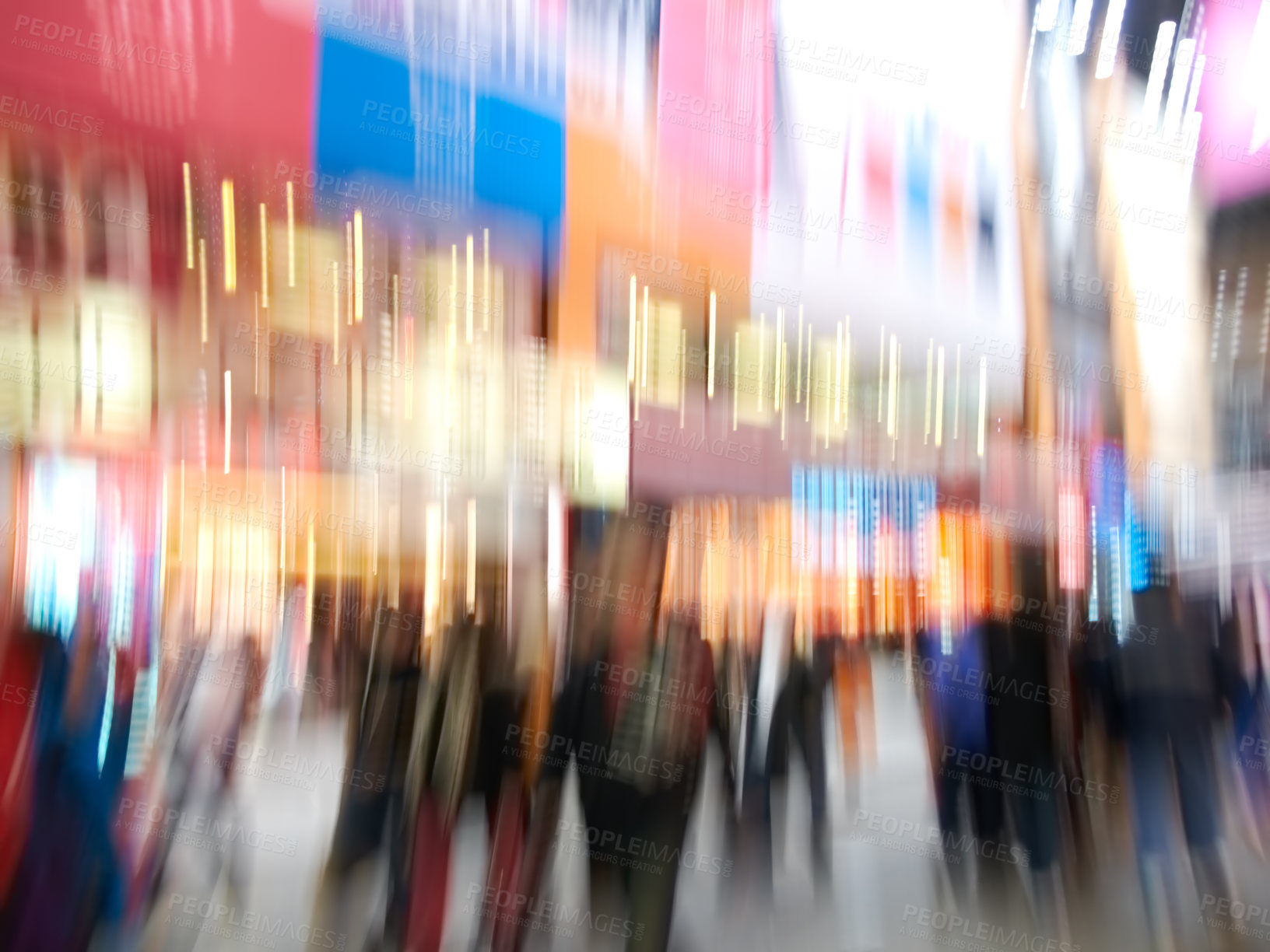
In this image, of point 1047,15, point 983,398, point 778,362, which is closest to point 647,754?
point 778,362

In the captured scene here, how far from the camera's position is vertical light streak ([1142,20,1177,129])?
3166mm

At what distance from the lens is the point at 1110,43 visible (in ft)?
10.5

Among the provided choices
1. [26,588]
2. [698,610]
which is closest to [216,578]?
[26,588]

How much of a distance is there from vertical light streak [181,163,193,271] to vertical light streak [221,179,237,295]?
8 centimetres

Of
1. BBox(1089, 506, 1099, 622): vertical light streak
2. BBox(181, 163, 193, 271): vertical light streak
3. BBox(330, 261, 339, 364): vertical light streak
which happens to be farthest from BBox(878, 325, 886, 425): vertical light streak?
BBox(181, 163, 193, 271): vertical light streak

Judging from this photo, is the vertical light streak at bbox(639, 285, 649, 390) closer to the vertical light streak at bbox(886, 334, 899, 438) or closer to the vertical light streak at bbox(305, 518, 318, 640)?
the vertical light streak at bbox(886, 334, 899, 438)

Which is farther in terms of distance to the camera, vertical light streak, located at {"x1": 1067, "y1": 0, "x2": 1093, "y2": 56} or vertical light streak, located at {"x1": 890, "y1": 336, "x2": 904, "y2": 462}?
vertical light streak, located at {"x1": 1067, "y1": 0, "x2": 1093, "y2": 56}

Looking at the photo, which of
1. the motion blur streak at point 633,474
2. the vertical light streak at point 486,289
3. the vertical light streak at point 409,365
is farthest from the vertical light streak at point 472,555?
the vertical light streak at point 486,289

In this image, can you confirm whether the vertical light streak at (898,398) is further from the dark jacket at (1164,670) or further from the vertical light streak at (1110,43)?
the vertical light streak at (1110,43)

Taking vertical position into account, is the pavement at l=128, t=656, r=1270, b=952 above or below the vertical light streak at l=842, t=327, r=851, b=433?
below

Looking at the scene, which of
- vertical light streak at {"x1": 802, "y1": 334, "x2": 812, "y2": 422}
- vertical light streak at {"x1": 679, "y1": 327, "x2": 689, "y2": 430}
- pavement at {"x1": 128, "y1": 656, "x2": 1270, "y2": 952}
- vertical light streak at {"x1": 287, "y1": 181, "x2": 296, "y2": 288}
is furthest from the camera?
vertical light streak at {"x1": 802, "y1": 334, "x2": 812, "y2": 422}

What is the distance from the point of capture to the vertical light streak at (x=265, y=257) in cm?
240

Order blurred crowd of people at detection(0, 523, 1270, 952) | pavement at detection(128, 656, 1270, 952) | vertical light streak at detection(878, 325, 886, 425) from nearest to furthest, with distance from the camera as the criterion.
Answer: blurred crowd of people at detection(0, 523, 1270, 952)
pavement at detection(128, 656, 1270, 952)
vertical light streak at detection(878, 325, 886, 425)

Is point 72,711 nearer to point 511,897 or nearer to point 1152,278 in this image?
point 511,897
